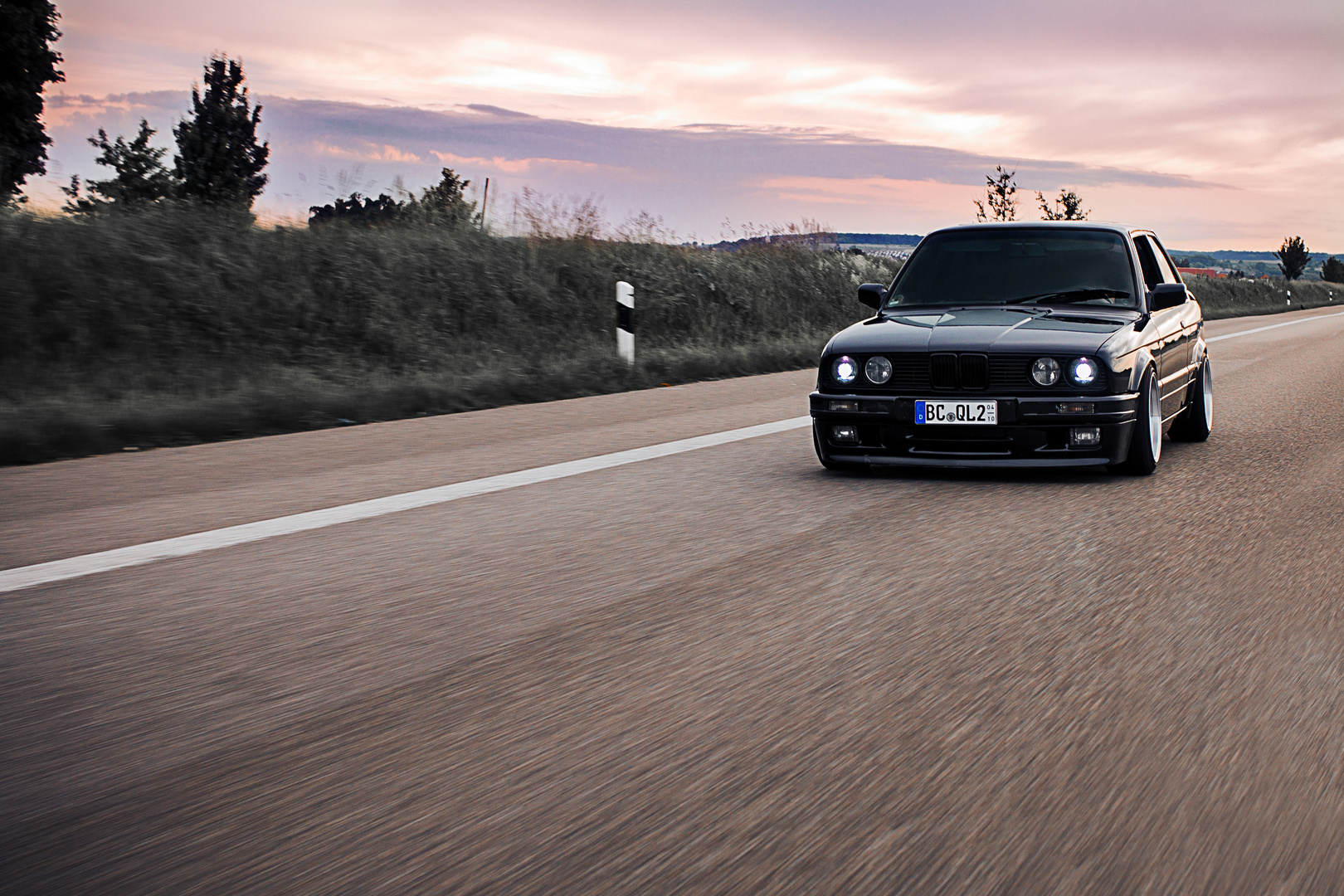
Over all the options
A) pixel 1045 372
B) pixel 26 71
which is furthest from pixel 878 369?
pixel 26 71

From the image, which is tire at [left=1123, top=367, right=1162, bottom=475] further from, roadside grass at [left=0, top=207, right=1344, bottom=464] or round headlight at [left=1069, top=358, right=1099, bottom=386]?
roadside grass at [left=0, top=207, right=1344, bottom=464]

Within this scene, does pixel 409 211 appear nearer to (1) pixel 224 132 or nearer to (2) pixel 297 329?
(2) pixel 297 329

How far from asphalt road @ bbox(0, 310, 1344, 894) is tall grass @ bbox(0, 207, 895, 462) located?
170 inches

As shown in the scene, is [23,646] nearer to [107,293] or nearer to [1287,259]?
[107,293]

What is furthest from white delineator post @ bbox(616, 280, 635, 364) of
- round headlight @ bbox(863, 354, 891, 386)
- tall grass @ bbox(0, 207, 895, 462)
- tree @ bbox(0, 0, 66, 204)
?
tree @ bbox(0, 0, 66, 204)

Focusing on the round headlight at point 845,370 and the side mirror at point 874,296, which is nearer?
the round headlight at point 845,370

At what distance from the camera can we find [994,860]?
7.32 ft

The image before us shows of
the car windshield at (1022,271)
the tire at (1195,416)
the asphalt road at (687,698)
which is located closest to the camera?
the asphalt road at (687,698)

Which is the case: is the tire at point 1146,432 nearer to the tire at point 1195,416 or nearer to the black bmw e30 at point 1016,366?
the black bmw e30 at point 1016,366

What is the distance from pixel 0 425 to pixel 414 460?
124 inches

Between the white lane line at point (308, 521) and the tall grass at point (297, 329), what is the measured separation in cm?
324

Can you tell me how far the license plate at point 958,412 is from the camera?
645 centimetres

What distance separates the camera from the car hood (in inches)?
255

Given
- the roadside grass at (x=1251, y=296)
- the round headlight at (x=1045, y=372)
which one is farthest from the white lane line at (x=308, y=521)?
the roadside grass at (x=1251, y=296)
